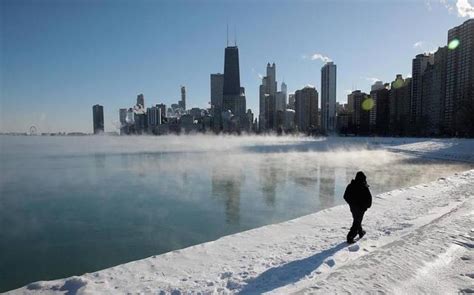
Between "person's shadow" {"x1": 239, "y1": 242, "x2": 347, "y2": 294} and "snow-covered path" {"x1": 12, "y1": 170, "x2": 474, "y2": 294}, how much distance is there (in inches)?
0.7

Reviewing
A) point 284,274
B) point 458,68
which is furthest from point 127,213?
A: point 458,68

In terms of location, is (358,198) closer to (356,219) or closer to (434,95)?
(356,219)

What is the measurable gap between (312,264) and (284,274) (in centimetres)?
78

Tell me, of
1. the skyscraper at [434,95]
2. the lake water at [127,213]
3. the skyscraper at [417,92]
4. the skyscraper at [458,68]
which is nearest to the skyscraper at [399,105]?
the skyscraper at [417,92]

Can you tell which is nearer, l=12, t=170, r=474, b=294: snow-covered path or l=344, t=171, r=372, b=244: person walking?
l=12, t=170, r=474, b=294: snow-covered path

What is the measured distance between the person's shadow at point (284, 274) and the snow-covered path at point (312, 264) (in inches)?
0.7

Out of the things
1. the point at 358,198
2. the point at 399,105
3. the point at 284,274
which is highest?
the point at 399,105

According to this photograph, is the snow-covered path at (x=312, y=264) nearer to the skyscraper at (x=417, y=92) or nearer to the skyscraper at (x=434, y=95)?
the skyscraper at (x=434, y=95)

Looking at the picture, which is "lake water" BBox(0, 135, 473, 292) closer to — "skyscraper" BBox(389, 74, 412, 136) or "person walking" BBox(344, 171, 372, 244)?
"person walking" BBox(344, 171, 372, 244)

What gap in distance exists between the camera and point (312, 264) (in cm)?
684

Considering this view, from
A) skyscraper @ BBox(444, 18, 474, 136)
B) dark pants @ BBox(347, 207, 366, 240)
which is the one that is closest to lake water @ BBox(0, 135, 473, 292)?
dark pants @ BBox(347, 207, 366, 240)

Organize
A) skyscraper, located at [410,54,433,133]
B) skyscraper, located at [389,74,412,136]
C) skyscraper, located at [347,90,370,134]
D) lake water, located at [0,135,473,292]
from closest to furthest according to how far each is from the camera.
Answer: lake water, located at [0,135,473,292] < skyscraper, located at [389,74,412,136] < skyscraper, located at [410,54,433,133] < skyscraper, located at [347,90,370,134]

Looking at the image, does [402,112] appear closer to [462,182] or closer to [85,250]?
[462,182]

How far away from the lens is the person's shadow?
597 centimetres
